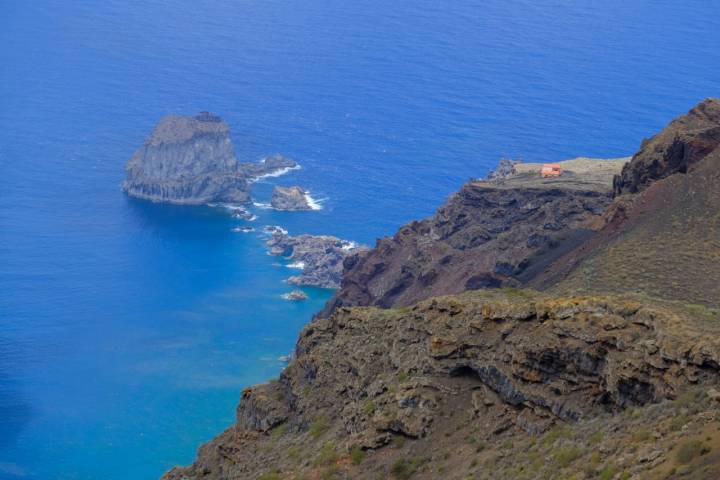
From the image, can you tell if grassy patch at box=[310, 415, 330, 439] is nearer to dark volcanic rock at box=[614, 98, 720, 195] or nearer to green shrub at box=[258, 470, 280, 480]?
green shrub at box=[258, 470, 280, 480]

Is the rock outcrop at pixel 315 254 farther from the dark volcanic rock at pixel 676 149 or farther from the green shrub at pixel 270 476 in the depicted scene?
the green shrub at pixel 270 476

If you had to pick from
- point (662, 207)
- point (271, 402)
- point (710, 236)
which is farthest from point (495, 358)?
point (662, 207)

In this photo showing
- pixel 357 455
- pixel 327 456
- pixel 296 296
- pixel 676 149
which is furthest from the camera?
pixel 296 296

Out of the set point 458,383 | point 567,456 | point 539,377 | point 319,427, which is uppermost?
point 319,427

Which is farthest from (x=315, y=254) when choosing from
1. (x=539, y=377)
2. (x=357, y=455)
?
(x=539, y=377)

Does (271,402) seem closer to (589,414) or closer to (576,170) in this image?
(589,414)

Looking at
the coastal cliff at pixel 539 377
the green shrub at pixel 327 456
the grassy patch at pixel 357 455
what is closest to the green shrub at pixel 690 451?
the coastal cliff at pixel 539 377

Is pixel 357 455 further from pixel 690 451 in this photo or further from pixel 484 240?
pixel 484 240
